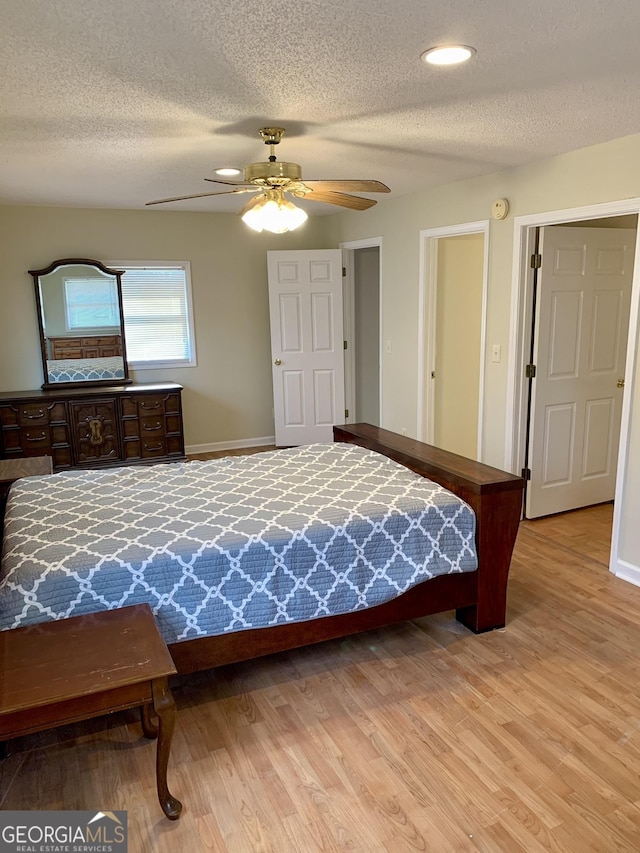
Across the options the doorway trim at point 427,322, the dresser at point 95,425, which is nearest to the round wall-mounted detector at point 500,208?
the doorway trim at point 427,322

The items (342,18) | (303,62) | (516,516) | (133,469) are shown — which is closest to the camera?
(342,18)

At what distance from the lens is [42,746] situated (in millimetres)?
2139

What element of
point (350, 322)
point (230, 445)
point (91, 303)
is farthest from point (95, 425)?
point (350, 322)

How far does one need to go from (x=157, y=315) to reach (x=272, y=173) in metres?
3.25

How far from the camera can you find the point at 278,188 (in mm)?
2820

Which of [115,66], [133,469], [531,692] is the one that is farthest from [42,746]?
[115,66]

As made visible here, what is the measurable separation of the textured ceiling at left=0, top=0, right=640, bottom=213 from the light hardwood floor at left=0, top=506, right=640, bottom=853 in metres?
2.33

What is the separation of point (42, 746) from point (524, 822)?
1.64 metres

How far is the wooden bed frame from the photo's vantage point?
7.62 ft

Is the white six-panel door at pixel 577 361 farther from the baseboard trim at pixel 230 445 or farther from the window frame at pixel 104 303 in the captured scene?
the window frame at pixel 104 303

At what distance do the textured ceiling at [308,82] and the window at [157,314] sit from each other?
1891 millimetres

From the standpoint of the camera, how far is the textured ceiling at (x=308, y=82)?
172 cm

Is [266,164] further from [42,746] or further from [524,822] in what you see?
[524,822]

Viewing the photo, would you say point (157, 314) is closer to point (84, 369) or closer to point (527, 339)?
point (84, 369)
